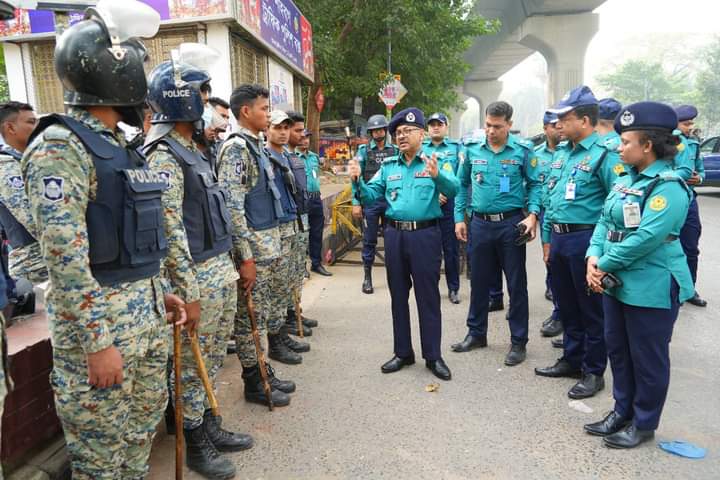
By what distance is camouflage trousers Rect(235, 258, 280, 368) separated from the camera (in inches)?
133

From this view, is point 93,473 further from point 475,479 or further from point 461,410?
point 461,410

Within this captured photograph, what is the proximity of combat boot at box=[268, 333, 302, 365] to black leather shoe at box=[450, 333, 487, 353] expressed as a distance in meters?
1.38

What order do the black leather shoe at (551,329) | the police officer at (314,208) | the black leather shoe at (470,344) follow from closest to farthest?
the black leather shoe at (470,344), the black leather shoe at (551,329), the police officer at (314,208)

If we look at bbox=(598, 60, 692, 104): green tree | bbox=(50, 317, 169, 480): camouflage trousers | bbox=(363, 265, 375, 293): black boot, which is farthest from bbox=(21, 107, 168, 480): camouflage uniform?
bbox=(598, 60, 692, 104): green tree

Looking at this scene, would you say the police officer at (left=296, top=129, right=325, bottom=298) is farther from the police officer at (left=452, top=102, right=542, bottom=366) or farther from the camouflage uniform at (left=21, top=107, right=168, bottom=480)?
the camouflage uniform at (left=21, top=107, right=168, bottom=480)

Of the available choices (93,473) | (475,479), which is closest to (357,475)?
(475,479)

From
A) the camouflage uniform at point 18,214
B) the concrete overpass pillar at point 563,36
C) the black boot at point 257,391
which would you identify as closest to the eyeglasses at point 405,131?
the black boot at point 257,391

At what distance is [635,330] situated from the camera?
2783 mm

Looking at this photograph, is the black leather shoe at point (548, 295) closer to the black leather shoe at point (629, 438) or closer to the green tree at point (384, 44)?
the black leather shoe at point (629, 438)

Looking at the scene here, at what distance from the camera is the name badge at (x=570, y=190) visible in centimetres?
353

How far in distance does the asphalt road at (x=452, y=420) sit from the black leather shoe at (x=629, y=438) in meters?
0.05

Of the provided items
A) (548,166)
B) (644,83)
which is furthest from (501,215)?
(644,83)

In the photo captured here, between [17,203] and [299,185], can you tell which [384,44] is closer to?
[299,185]

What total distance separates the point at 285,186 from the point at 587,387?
2.72 m
